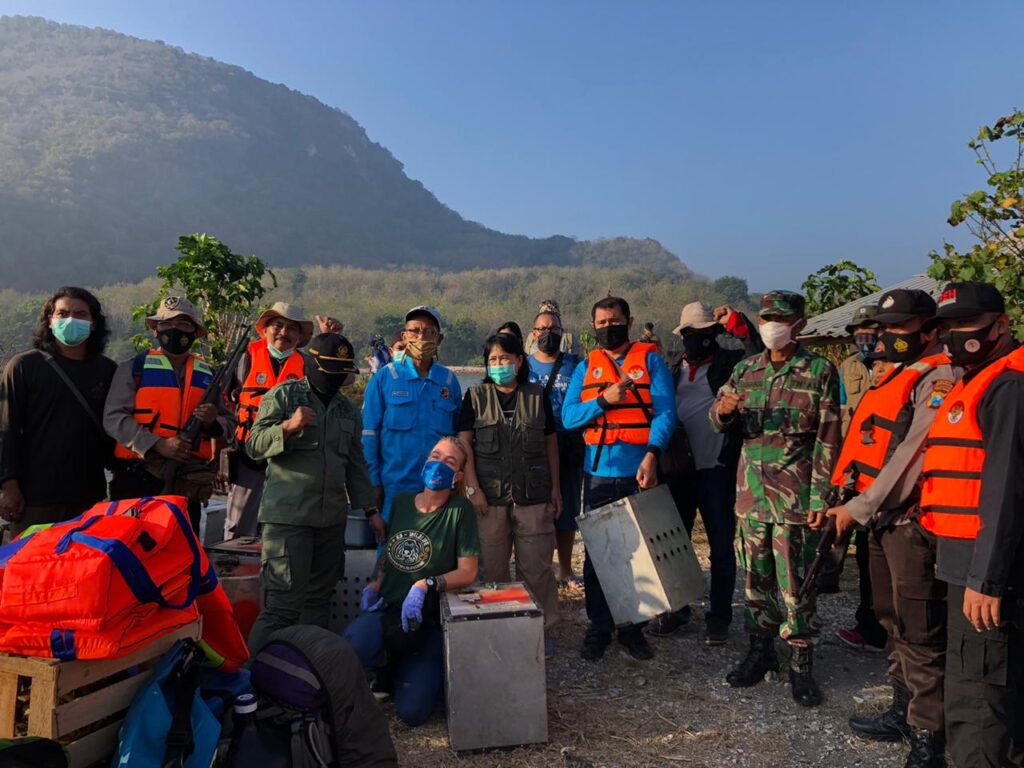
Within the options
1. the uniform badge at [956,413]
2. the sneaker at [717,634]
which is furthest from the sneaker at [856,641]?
the uniform badge at [956,413]

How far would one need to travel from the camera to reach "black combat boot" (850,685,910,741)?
12.3 feet

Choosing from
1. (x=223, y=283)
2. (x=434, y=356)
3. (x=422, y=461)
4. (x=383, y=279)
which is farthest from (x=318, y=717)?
(x=383, y=279)

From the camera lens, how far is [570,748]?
372 centimetres

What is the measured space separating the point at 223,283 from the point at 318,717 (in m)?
7.19

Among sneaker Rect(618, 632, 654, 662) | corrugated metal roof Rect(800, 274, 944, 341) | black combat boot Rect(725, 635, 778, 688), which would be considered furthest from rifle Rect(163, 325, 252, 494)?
corrugated metal roof Rect(800, 274, 944, 341)

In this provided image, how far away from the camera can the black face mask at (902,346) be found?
11.7 ft

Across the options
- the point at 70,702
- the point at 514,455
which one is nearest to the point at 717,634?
the point at 514,455

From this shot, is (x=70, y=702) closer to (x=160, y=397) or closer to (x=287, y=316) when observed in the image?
(x=160, y=397)

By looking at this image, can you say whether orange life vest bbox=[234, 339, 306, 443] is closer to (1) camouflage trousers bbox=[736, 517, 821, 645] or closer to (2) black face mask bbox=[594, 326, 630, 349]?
(2) black face mask bbox=[594, 326, 630, 349]

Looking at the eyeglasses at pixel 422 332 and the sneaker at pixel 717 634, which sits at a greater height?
the eyeglasses at pixel 422 332

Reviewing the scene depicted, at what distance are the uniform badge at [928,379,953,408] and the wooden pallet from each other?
354 cm

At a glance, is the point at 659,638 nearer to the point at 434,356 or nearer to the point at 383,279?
the point at 434,356

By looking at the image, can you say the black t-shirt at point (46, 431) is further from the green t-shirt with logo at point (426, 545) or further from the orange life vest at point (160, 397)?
the green t-shirt with logo at point (426, 545)

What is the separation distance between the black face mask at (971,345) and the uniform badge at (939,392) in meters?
0.32
